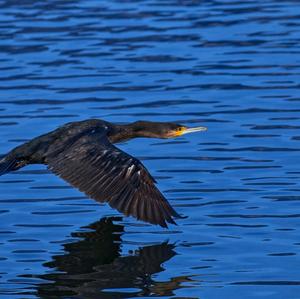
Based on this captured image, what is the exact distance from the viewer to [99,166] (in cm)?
1084

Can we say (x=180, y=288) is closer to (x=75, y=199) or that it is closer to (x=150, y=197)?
(x=150, y=197)

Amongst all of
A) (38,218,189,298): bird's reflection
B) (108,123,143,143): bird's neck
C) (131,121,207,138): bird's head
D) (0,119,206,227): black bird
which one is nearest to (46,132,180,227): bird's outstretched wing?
(0,119,206,227): black bird

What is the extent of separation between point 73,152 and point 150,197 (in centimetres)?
115

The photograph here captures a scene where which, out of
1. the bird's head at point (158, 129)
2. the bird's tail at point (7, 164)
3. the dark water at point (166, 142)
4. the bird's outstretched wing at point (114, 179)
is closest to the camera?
the dark water at point (166, 142)

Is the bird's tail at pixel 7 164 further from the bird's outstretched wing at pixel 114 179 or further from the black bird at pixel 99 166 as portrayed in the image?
the bird's outstretched wing at pixel 114 179

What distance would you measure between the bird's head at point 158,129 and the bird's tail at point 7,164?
1476 millimetres

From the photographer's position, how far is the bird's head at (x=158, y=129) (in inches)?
508

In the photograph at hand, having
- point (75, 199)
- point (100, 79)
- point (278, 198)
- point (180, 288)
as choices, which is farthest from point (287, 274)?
point (100, 79)

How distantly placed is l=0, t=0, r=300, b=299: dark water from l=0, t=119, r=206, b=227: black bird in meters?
0.37

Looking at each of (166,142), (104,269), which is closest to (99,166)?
(104,269)

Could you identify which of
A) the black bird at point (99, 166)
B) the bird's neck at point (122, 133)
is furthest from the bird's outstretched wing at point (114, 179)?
the bird's neck at point (122, 133)

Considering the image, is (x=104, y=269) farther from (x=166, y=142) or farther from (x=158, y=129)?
(x=166, y=142)

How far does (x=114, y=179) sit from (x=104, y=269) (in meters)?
0.96

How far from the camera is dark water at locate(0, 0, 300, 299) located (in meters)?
9.79
